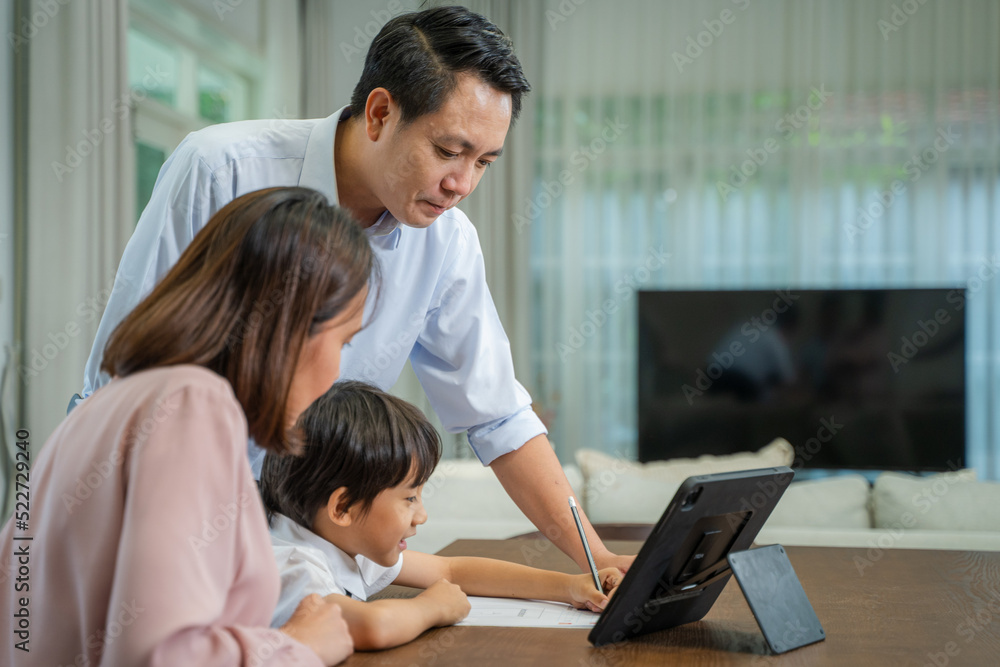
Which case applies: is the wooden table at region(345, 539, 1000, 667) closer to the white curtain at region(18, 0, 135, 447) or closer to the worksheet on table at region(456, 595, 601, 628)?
the worksheet on table at region(456, 595, 601, 628)

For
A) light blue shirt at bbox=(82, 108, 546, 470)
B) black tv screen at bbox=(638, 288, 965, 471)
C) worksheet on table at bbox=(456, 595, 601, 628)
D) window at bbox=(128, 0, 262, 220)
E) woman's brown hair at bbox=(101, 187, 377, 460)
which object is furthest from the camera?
black tv screen at bbox=(638, 288, 965, 471)

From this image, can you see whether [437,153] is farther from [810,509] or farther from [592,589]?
[810,509]

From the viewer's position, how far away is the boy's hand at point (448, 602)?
1.01 metres

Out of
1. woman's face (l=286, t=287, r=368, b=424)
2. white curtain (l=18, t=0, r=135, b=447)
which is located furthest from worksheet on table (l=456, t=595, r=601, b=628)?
white curtain (l=18, t=0, r=135, b=447)

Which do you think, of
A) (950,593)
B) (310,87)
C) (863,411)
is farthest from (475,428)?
(310,87)

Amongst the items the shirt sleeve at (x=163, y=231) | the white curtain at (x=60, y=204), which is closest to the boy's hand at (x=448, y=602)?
the shirt sleeve at (x=163, y=231)

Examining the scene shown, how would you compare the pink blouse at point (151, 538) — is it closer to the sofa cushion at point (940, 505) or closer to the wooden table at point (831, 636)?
the wooden table at point (831, 636)

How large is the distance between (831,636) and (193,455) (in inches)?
27.0

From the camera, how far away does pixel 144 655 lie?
59 centimetres

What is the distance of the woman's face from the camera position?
0.77m

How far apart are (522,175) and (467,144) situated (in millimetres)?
3680

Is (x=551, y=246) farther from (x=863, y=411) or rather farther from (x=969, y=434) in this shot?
(x=969, y=434)

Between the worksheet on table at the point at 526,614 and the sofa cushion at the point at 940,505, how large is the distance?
5.08ft

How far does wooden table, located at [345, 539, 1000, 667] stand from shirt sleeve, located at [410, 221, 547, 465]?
41 centimetres
